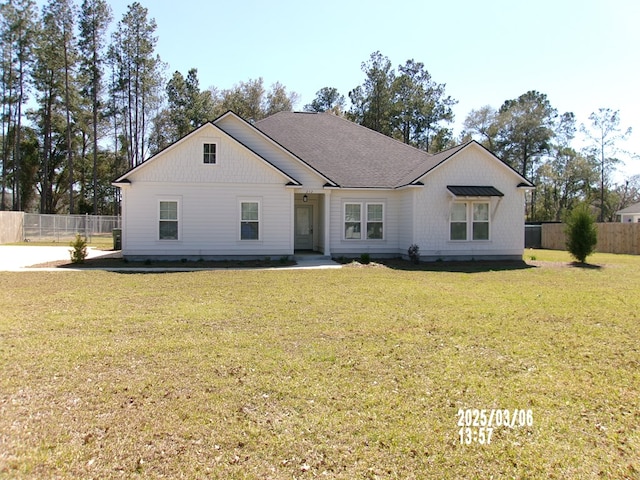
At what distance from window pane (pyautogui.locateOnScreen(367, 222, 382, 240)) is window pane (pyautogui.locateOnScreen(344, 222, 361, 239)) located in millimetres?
479

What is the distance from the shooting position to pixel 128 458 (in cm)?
338

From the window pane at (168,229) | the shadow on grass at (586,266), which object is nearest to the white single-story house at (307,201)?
the window pane at (168,229)

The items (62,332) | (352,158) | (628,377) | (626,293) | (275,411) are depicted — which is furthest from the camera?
(352,158)

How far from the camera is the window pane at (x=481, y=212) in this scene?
60.7 ft

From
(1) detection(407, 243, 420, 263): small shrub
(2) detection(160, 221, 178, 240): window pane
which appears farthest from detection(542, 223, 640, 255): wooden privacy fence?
(2) detection(160, 221, 178, 240): window pane

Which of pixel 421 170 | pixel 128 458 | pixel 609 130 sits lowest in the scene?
pixel 128 458

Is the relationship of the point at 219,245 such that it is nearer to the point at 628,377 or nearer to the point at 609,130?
the point at 628,377

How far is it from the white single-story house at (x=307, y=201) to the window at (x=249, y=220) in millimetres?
39

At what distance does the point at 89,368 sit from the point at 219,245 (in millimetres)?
12208

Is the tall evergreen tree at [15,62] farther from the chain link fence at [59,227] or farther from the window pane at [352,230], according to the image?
the window pane at [352,230]

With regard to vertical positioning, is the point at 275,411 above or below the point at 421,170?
below

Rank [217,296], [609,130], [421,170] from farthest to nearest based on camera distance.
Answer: [609,130] → [421,170] → [217,296]

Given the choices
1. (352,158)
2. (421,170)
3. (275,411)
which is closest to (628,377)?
(275,411)

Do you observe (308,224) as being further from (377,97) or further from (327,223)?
(377,97)
